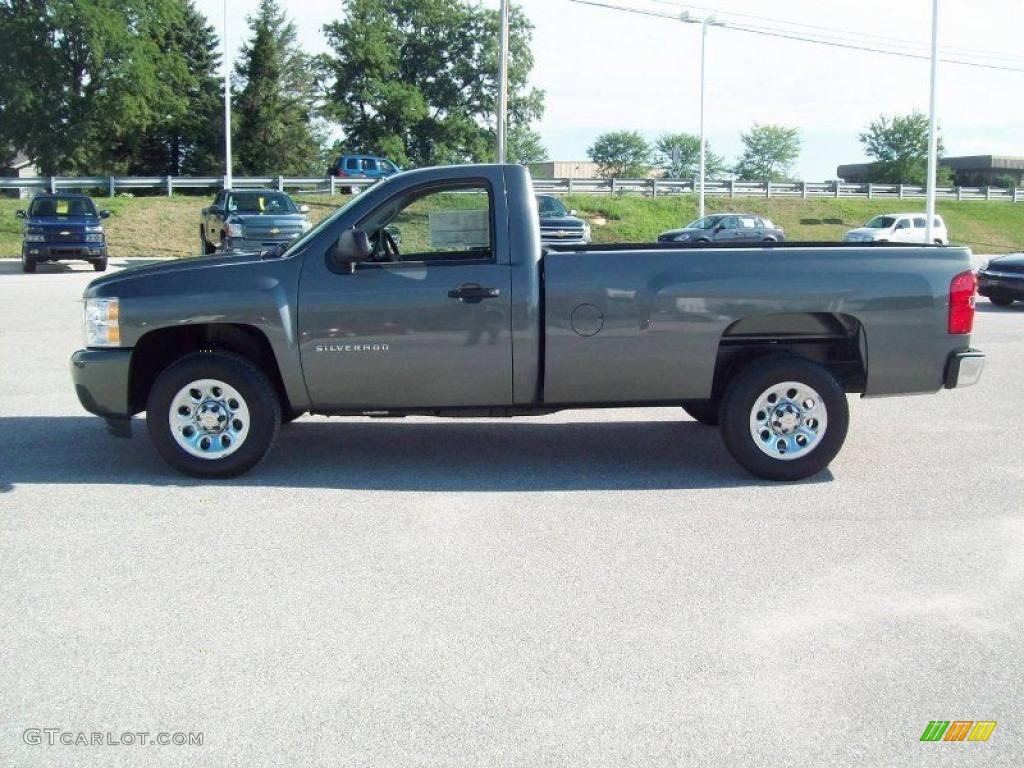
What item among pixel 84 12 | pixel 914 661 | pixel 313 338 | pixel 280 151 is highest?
pixel 84 12

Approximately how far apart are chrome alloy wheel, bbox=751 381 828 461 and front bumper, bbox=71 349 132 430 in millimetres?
3973

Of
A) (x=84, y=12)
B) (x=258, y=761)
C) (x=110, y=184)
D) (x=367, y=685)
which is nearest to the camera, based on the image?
(x=258, y=761)

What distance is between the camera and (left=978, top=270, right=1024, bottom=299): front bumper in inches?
802

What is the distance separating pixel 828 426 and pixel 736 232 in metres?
33.6

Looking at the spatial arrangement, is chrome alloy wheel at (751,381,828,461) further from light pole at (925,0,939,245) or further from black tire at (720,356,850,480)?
light pole at (925,0,939,245)

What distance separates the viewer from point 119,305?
7.25 meters

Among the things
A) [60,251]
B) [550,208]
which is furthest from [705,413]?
[550,208]

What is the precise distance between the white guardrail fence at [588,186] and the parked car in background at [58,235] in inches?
704

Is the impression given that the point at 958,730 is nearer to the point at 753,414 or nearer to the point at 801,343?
the point at 753,414

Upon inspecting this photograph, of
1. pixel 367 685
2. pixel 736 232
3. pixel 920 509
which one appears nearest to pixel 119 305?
pixel 367 685

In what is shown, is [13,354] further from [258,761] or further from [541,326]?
[258,761]

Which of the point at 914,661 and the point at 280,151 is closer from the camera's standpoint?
the point at 914,661

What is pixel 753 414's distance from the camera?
24.0ft

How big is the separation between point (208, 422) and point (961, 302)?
190 inches
